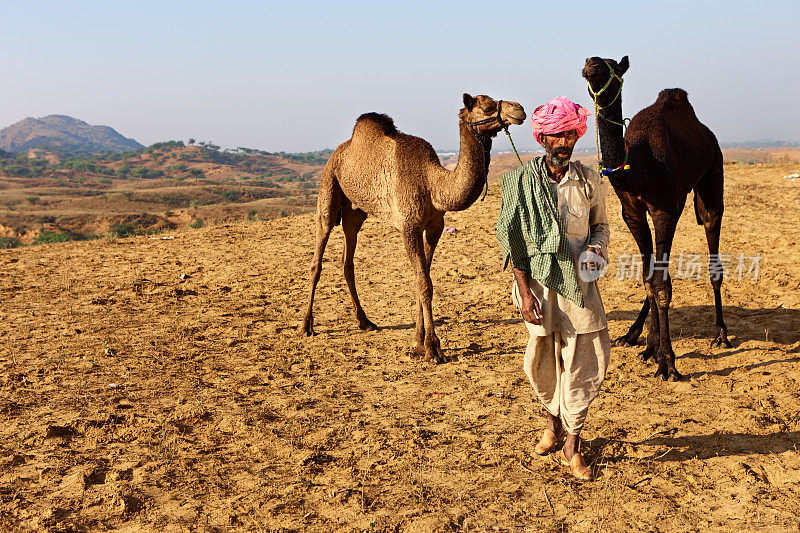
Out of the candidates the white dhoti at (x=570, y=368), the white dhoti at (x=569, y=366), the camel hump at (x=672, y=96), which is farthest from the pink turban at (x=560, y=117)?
the camel hump at (x=672, y=96)

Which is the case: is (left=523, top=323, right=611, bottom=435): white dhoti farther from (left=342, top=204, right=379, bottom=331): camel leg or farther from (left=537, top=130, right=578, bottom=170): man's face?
(left=342, top=204, right=379, bottom=331): camel leg

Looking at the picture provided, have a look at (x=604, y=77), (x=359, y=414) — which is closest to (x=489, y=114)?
(x=604, y=77)

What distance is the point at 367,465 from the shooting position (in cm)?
373

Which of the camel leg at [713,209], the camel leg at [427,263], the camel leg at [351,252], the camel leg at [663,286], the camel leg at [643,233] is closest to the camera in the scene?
the camel leg at [663,286]

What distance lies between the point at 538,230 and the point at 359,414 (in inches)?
86.7

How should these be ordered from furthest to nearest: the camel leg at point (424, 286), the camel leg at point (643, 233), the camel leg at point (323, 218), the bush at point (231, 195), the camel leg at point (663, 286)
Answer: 1. the bush at point (231, 195)
2. the camel leg at point (323, 218)
3. the camel leg at point (424, 286)
4. the camel leg at point (643, 233)
5. the camel leg at point (663, 286)

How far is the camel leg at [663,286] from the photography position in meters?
5.31

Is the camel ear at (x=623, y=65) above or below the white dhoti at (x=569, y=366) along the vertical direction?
above

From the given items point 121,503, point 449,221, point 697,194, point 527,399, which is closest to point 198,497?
point 121,503

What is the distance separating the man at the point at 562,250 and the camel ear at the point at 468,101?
1843 millimetres

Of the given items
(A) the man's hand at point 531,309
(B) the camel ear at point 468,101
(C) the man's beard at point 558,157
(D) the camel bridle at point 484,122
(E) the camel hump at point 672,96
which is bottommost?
(A) the man's hand at point 531,309

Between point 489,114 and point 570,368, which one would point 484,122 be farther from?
point 570,368

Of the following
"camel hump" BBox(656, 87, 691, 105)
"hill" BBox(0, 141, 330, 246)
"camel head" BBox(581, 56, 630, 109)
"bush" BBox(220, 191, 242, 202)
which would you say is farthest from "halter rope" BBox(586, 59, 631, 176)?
"bush" BBox(220, 191, 242, 202)

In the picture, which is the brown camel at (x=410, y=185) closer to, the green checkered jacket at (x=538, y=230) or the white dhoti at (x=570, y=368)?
the green checkered jacket at (x=538, y=230)
